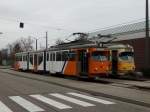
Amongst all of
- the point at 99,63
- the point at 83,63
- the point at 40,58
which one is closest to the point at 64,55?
the point at 83,63

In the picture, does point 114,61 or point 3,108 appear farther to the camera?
point 114,61

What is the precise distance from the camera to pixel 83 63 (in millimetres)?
33688

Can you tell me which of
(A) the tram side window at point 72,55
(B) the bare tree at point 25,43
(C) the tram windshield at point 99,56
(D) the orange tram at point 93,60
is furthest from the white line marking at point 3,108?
(B) the bare tree at point 25,43

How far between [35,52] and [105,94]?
103 feet

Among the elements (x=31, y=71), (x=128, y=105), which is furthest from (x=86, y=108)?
(x=31, y=71)

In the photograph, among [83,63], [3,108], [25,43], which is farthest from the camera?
[25,43]

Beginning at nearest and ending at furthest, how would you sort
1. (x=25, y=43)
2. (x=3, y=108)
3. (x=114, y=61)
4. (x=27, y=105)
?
(x=3, y=108) < (x=27, y=105) < (x=114, y=61) < (x=25, y=43)

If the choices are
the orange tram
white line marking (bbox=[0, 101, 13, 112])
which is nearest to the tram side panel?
the orange tram

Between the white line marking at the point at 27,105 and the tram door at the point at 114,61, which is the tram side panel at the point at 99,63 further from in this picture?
the white line marking at the point at 27,105

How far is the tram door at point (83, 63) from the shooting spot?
109ft

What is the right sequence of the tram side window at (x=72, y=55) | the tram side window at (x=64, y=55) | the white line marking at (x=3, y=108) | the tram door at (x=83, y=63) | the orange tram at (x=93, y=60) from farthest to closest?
the tram side window at (x=64, y=55), the tram side window at (x=72, y=55), the tram door at (x=83, y=63), the orange tram at (x=93, y=60), the white line marking at (x=3, y=108)

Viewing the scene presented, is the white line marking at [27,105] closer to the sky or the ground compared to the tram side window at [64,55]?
closer to the ground

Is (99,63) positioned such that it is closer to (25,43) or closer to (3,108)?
(3,108)

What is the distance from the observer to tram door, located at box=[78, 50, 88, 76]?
33219 mm
